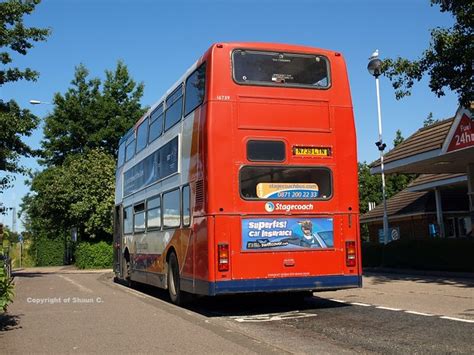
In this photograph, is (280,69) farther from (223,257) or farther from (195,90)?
(223,257)

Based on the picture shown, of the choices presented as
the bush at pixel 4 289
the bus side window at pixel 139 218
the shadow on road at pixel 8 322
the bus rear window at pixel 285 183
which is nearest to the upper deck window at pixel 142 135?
the bus side window at pixel 139 218

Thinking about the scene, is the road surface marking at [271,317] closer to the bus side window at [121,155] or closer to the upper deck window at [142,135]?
the upper deck window at [142,135]

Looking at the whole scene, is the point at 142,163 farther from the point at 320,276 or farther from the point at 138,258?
the point at 320,276

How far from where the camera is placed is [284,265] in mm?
10211

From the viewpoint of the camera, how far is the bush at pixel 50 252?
46281 mm

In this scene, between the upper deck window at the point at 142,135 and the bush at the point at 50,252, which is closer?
the upper deck window at the point at 142,135

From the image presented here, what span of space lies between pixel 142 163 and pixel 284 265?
6.55m

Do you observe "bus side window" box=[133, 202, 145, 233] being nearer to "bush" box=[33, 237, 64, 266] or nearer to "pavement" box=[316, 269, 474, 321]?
"pavement" box=[316, 269, 474, 321]

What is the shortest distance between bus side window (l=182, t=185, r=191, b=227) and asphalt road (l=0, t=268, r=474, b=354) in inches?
69.5

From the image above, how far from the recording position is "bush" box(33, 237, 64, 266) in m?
46.3

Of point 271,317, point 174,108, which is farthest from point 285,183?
point 174,108

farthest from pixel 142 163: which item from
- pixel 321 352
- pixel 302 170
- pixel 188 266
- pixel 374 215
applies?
pixel 374 215

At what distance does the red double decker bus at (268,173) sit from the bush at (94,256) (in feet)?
81.6

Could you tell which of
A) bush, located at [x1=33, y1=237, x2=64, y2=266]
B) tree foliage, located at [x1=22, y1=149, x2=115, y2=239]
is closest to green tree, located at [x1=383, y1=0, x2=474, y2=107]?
tree foliage, located at [x1=22, y1=149, x2=115, y2=239]
